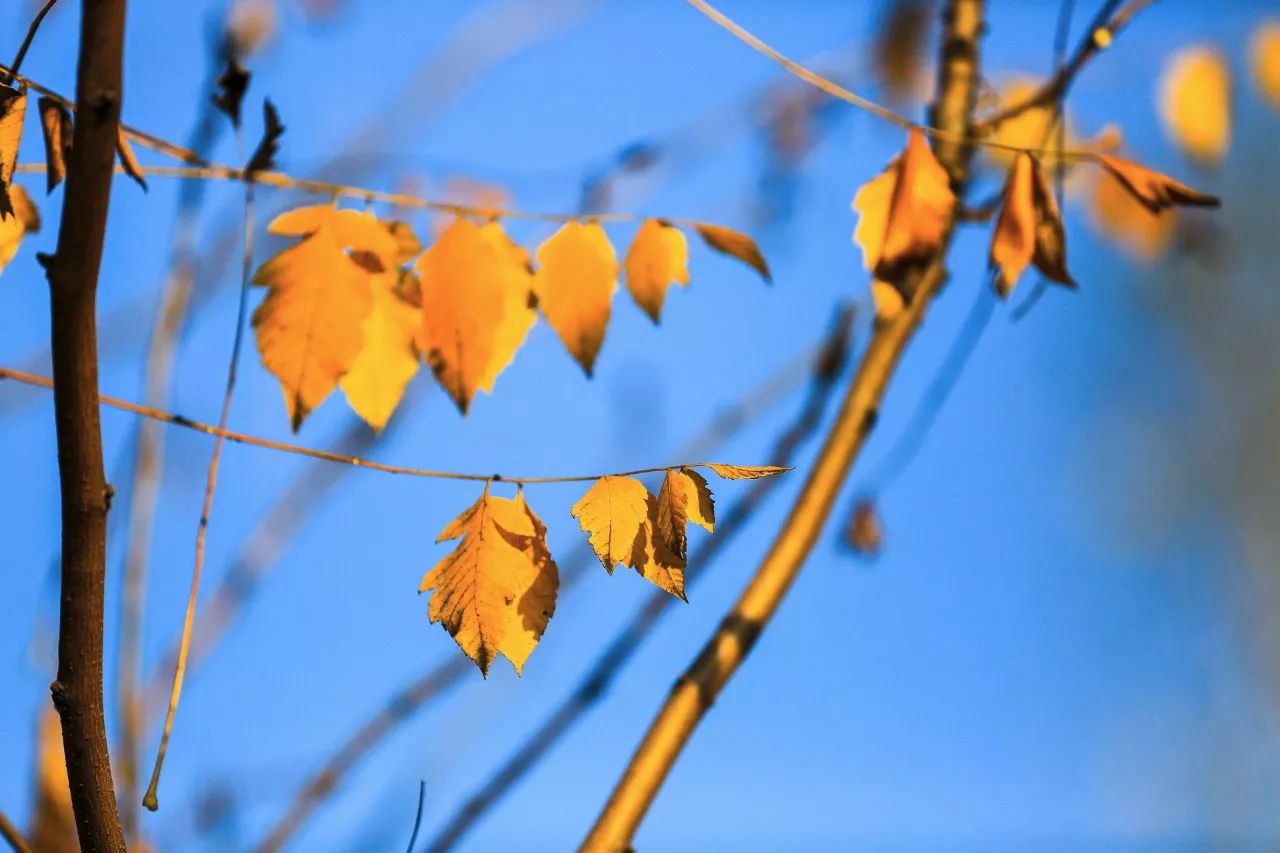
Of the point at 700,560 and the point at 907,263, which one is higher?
the point at 907,263

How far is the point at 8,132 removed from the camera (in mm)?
544

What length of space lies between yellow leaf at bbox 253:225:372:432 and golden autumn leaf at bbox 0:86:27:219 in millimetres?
140

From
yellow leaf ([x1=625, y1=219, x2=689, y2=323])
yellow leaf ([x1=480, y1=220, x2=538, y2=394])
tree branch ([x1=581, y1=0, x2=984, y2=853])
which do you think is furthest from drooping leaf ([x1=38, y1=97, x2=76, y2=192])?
tree branch ([x1=581, y1=0, x2=984, y2=853])

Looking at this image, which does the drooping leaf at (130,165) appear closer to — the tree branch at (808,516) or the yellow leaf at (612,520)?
the yellow leaf at (612,520)

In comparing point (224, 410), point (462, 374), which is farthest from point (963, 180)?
point (224, 410)

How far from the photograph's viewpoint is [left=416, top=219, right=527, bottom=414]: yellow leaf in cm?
59

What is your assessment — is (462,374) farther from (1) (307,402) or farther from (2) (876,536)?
(2) (876,536)

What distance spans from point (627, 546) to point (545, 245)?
9.9 inches

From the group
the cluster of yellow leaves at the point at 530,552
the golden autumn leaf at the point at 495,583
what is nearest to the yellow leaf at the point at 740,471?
the cluster of yellow leaves at the point at 530,552

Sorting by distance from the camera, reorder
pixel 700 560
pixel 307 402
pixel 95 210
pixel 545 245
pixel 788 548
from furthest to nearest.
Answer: pixel 700 560 < pixel 788 548 < pixel 545 245 < pixel 307 402 < pixel 95 210

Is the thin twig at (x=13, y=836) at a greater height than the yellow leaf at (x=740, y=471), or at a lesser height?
lesser

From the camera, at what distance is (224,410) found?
59 centimetres

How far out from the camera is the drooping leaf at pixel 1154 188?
0.67 metres

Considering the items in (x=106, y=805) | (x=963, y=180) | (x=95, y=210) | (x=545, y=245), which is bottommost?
(x=106, y=805)
